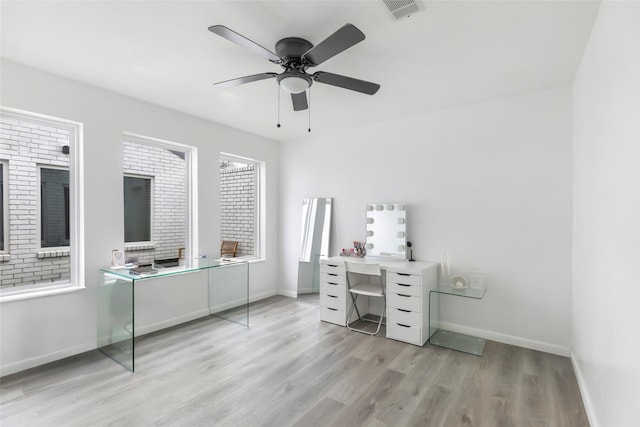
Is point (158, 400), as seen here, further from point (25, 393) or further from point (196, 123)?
point (196, 123)

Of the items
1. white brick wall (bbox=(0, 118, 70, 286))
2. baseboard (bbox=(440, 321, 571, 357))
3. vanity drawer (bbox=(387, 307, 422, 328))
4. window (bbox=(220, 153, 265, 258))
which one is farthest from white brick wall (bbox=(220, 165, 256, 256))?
baseboard (bbox=(440, 321, 571, 357))

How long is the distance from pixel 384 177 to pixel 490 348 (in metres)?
2.22

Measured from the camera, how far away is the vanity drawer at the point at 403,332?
3189 millimetres

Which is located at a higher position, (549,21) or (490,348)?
(549,21)

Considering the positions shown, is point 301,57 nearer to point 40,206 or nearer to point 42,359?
point 40,206

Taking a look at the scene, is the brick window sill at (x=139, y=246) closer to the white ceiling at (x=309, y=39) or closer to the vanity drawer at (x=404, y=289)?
the white ceiling at (x=309, y=39)

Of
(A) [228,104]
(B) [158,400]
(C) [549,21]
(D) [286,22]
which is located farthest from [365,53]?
(B) [158,400]

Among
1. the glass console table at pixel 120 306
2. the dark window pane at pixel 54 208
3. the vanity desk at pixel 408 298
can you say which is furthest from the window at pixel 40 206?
the vanity desk at pixel 408 298

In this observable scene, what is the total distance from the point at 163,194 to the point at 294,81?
2416 millimetres

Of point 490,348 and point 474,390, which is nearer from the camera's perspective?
point 474,390

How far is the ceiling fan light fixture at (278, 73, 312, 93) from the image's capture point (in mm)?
2222

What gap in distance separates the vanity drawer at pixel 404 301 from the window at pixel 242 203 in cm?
239

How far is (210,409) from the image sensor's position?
2143 mm

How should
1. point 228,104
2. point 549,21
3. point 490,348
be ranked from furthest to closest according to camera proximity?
point 228,104 < point 490,348 < point 549,21
